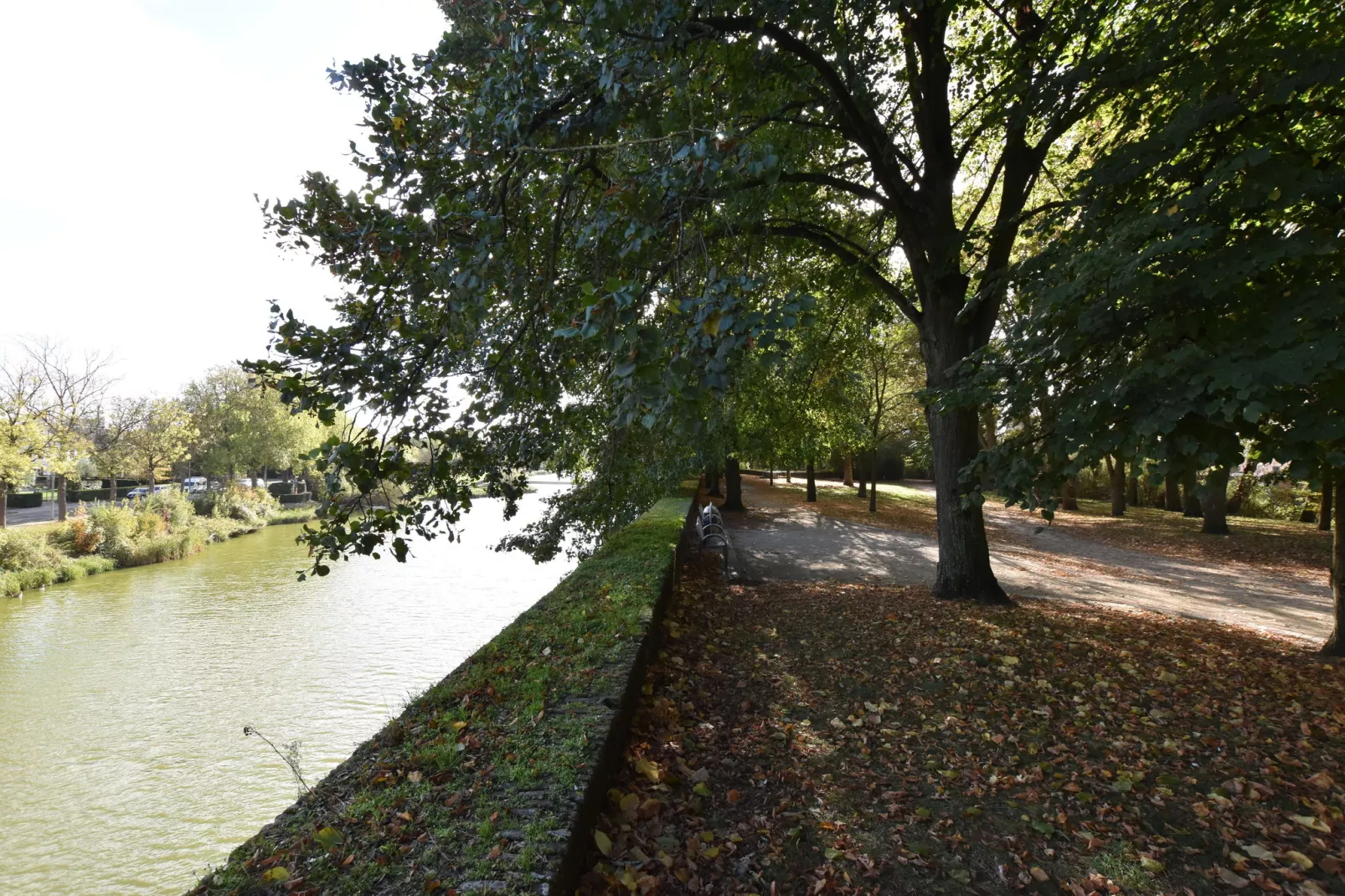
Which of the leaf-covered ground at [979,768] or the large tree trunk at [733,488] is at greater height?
the large tree trunk at [733,488]

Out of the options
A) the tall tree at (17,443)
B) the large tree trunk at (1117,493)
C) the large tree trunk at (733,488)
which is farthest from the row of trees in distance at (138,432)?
the large tree trunk at (1117,493)

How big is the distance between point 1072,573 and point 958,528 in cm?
639

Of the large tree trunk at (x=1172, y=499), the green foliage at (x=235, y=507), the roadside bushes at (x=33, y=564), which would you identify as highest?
the large tree trunk at (x=1172, y=499)

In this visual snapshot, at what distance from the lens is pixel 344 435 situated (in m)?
3.39

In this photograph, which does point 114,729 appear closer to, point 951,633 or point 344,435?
point 344,435

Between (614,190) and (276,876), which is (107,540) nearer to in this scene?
(276,876)

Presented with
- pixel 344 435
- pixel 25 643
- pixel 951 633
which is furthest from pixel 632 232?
pixel 25 643

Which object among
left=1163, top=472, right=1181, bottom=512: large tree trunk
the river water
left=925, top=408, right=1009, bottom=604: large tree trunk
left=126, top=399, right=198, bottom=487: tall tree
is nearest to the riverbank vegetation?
left=925, top=408, right=1009, bottom=604: large tree trunk

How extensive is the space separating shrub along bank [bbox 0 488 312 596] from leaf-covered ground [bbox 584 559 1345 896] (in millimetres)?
20644

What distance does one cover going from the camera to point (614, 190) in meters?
2.64

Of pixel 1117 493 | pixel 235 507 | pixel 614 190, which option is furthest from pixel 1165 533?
pixel 235 507

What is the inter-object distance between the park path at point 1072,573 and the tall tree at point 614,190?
452 cm

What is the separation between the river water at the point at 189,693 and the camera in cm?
621

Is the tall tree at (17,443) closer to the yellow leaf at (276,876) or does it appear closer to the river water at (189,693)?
the river water at (189,693)
